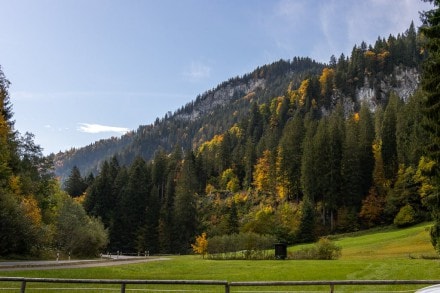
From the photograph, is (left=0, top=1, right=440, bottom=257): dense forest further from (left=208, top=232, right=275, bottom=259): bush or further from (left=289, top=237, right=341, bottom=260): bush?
(left=289, top=237, right=341, bottom=260): bush

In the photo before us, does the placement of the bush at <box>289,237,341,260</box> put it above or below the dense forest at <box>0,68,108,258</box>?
below

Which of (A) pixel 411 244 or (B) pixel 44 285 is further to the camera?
(A) pixel 411 244

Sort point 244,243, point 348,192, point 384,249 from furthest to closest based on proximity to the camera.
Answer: point 348,192 → point 244,243 → point 384,249

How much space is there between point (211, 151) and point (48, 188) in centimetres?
9393

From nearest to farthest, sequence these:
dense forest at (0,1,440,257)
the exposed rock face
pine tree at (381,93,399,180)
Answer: dense forest at (0,1,440,257) < pine tree at (381,93,399,180) < the exposed rock face

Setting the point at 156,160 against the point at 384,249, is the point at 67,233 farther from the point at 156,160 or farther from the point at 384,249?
the point at 156,160

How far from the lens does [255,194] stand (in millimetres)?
119062

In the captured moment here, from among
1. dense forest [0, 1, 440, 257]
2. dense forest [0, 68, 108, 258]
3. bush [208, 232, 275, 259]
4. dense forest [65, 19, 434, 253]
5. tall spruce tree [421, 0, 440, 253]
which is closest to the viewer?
tall spruce tree [421, 0, 440, 253]

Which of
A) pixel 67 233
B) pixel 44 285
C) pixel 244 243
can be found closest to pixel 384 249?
pixel 244 243

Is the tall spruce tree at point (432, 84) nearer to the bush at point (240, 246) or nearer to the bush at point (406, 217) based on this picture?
the bush at point (240, 246)

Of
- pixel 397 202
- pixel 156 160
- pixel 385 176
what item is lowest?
pixel 397 202

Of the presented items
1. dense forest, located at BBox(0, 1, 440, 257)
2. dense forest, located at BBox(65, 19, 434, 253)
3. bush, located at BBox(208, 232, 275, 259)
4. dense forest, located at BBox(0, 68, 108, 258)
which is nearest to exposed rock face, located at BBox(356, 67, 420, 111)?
dense forest, located at BBox(65, 19, 434, 253)

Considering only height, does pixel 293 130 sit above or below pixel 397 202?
above

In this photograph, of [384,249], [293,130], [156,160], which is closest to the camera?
[384,249]
